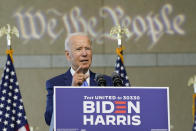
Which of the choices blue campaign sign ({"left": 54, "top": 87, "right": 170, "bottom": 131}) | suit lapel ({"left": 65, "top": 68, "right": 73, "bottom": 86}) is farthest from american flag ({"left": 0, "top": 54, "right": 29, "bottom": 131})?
blue campaign sign ({"left": 54, "top": 87, "right": 170, "bottom": 131})

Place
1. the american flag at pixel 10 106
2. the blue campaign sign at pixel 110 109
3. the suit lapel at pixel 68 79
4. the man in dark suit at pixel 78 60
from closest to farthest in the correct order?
1. the blue campaign sign at pixel 110 109
2. the man in dark suit at pixel 78 60
3. the suit lapel at pixel 68 79
4. the american flag at pixel 10 106

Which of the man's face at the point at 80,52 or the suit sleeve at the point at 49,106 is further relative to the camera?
the man's face at the point at 80,52

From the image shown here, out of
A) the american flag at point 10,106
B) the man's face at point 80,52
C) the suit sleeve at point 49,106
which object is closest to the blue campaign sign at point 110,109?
the suit sleeve at point 49,106

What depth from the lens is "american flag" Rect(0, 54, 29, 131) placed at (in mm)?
6883

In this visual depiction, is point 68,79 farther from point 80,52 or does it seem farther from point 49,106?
point 49,106

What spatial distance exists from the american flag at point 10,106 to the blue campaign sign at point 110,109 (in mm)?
3681

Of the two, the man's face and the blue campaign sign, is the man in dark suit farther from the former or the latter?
the blue campaign sign

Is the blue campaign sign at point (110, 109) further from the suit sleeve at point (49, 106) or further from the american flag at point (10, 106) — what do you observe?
the american flag at point (10, 106)

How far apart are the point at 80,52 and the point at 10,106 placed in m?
3.15

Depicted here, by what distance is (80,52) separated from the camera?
13.5 feet

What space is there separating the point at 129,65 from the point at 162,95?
711cm

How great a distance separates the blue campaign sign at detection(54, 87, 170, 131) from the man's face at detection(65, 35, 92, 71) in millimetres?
715

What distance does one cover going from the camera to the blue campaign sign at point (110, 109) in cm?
331

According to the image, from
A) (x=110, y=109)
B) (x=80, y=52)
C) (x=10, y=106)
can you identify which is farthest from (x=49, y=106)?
(x=10, y=106)
